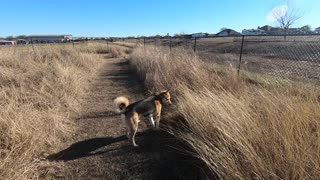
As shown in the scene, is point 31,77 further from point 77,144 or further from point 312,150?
point 312,150

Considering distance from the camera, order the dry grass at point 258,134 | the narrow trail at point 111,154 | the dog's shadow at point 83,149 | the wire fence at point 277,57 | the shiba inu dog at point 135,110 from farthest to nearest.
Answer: the wire fence at point 277,57 → the shiba inu dog at point 135,110 → the dog's shadow at point 83,149 → the narrow trail at point 111,154 → the dry grass at point 258,134

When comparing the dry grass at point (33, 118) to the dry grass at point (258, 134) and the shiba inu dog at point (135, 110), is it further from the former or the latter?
the dry grass at point (258, 134)

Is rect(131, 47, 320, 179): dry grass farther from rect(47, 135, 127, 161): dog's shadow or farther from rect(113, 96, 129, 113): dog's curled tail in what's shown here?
rect(47, 135, 127, 161): dog's shadow

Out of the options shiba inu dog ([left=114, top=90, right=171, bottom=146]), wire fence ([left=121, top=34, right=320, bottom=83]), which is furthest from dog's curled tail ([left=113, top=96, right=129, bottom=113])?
wire fence ([left=121, top=34, right=320, bottom=83])

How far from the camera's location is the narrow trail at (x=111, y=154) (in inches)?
161

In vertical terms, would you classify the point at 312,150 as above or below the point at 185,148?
above

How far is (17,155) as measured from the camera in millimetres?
4023

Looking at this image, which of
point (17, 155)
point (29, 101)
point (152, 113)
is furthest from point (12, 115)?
point (152, 113)

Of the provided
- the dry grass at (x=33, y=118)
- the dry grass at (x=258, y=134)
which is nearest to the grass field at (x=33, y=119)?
the dry grass at (x=33, y=118)

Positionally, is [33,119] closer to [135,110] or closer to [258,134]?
[135,110]

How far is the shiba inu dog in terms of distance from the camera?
506 centimetres

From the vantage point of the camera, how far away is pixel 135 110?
5.20 meters

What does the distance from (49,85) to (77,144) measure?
3.11 m

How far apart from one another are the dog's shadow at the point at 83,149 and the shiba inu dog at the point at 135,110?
40 centimetres
